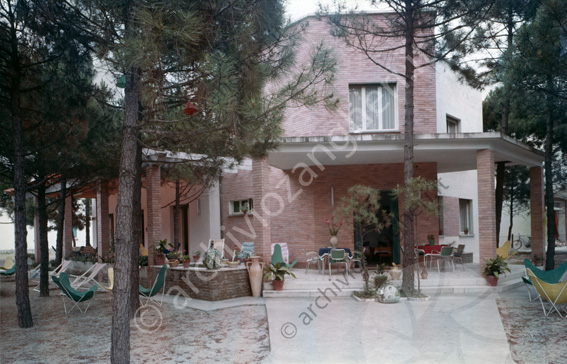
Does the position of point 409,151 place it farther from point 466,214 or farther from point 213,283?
point 466,214

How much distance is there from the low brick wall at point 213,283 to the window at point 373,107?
5.42m

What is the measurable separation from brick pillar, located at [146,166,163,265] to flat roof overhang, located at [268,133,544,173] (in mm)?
3041

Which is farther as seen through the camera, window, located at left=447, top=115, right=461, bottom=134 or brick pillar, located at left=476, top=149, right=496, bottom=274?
window, located at left=447, top=115, right=461, bottom=134

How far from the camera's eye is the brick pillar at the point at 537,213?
14125 mm

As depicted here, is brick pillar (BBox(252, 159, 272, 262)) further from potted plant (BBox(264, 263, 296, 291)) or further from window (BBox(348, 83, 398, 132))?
window (BBox(348, 83, 398, 132))

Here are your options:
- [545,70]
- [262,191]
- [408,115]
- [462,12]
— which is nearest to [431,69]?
[462,12]

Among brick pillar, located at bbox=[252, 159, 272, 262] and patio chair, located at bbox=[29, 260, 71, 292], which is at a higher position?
brick pillar, located at bbox=[252, 159, 272, 262]

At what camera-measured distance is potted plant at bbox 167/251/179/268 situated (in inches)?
457

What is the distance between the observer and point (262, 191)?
10.6 meters

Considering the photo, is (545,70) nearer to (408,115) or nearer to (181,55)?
(408,115)

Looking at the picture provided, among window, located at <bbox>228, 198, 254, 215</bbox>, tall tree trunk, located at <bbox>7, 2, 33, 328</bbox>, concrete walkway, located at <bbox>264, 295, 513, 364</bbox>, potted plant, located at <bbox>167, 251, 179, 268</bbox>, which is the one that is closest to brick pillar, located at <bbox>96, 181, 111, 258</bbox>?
window, located at <bbox>228, 198, 254, 215</bbox>

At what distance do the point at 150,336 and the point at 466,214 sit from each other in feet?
48.1

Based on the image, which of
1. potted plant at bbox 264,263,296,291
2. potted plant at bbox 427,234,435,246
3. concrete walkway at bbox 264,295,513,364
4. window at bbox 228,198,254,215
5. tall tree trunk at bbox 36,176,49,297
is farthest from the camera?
window at bbox 228,198,254,215

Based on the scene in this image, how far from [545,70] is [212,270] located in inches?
293
